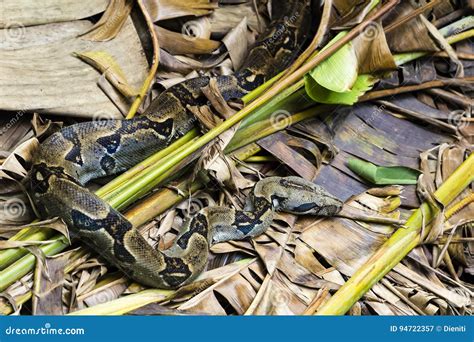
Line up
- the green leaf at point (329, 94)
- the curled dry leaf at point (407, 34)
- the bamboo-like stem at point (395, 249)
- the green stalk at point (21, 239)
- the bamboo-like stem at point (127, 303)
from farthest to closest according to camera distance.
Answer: the curled dry leaf at point (407, 34) < the green leaf at point (329, 94) < the bamboo-like stem at point (395, 249) < the green stalk at point (21, 239) < the bamboo-like stem at point (127, 303)

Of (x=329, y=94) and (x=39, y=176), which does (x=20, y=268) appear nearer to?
(x=39, y=176)

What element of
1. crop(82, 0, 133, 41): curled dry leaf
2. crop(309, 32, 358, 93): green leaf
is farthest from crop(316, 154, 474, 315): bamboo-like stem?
crop(82, 0, 133, 41): curled dry leaf

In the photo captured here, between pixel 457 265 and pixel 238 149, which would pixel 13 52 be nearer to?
pixel 238 149

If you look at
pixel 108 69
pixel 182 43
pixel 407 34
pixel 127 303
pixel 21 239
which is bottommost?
pixel 127 303

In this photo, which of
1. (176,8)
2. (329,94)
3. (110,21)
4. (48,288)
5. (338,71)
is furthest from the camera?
(176,8)

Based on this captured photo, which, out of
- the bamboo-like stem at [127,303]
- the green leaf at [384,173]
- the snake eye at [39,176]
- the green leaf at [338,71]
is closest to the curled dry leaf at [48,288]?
the bamboo-like stem at [127,303]

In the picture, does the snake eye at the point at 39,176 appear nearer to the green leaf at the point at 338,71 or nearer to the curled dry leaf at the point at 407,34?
the green leaf at the point at 338,71

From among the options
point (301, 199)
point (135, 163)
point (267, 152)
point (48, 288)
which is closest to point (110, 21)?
point (135, 163)
